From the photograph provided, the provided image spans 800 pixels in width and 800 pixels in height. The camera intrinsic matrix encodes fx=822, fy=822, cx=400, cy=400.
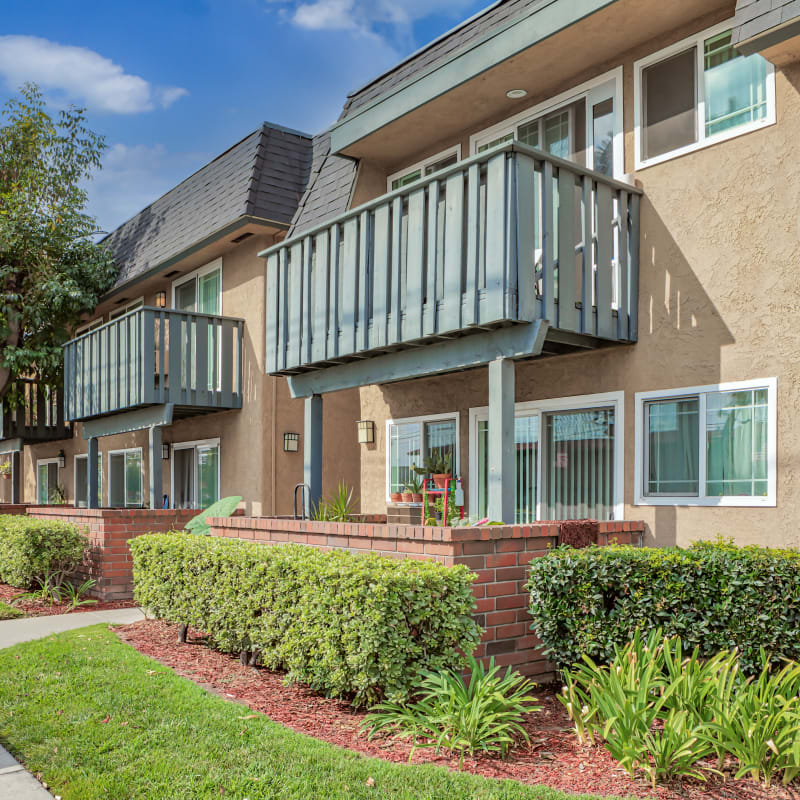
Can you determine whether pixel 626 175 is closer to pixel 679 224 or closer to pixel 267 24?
pixel 679 224

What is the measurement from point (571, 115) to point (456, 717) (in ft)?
22.8

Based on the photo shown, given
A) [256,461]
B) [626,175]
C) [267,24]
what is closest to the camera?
[626,175]

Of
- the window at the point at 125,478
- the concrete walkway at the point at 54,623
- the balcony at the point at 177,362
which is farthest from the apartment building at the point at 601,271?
the window at the point at 125,478

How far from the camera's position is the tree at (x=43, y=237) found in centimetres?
1661

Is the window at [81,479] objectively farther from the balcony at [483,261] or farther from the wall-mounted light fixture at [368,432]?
the balcony at [483,261]

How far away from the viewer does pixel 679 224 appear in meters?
8.06

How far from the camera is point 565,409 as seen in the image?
897cm

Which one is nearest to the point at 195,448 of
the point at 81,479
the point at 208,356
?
the point at 208,356

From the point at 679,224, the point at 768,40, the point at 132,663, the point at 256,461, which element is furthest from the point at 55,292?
the point at 768,40

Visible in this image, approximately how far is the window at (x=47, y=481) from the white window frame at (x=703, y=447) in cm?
1733

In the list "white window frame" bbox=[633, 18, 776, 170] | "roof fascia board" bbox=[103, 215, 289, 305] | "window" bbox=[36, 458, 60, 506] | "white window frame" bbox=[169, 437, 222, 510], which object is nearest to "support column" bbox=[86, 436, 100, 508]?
"white window frame" bbox=[169, 437, 222, 510]

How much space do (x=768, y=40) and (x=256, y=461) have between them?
9.19 metres

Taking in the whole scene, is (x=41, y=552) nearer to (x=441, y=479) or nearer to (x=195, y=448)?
(x=195, y=448)

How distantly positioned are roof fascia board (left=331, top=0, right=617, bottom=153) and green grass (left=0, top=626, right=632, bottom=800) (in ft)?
22.7
